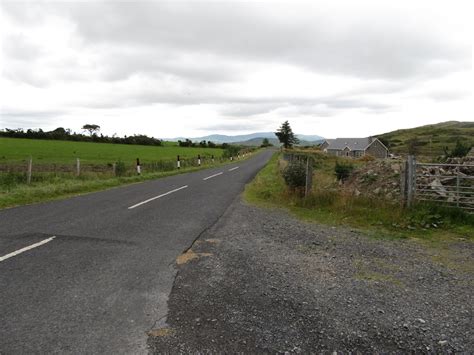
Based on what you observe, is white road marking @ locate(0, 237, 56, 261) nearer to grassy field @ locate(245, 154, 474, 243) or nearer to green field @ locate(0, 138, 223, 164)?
grassy field @ locate(245, 154, 474, 243)

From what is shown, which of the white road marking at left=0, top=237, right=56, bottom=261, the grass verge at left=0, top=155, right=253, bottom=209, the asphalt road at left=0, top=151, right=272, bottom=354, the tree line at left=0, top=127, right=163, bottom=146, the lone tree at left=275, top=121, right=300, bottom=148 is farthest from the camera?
the lone tree at left=275, top=121, right=300, bottom=148

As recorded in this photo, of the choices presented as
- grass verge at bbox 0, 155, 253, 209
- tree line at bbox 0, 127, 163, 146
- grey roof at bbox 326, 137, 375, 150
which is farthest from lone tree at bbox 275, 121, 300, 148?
grass verge at bbox 0, 155, 253, 209

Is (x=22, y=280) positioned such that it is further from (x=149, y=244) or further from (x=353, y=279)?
(x=353, y=279)

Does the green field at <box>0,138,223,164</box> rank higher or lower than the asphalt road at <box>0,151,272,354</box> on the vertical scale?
higher

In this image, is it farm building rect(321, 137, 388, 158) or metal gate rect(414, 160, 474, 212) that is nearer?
metal gate rect(414, 160, 474, 212)

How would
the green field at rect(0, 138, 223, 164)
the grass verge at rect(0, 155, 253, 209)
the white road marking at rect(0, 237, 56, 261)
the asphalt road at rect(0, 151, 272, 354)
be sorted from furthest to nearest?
the green field at rect(0, 138, 223, 164) → the grass verge at rect(0, 155, 253, 209) → the white road marking at rect(0, 237, 56, 261) → the asphalt road at rect(0, 151, 272, 354)

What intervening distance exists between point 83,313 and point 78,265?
1.62 metres

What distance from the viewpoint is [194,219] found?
858cm

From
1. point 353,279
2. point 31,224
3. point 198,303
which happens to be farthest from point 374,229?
point 31,224

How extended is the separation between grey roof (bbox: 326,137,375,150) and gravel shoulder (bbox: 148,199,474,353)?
94.0 metres

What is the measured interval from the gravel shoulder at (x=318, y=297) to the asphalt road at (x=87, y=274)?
0.36 meters

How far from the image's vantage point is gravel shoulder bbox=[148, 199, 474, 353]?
323 centimetres

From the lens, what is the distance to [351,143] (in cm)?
10012

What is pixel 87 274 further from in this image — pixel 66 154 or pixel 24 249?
pixel 66 154
